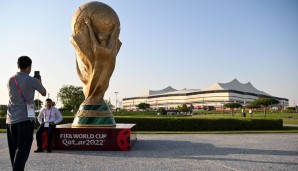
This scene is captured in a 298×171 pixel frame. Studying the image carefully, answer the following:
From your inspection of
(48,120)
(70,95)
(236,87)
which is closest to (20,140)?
(48,120)

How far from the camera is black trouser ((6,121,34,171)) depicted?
182 inches

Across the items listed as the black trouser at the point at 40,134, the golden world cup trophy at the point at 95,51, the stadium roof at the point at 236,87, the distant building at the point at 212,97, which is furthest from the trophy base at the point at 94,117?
the stadium roof at the point at 236,87

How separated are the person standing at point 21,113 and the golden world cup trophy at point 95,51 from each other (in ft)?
21.5

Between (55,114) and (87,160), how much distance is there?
2734mm

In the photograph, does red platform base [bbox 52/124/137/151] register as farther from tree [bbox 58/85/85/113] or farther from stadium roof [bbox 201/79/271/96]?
stadium roof [bbox 201/79/271/96]

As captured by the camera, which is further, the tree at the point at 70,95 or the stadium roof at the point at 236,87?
the stadium roof at the point at 236,87

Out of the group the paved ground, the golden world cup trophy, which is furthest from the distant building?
the paved ground

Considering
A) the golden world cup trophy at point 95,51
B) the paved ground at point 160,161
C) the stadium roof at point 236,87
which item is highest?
the stadium roof at point 236,87

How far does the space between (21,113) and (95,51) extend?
6.81 metres

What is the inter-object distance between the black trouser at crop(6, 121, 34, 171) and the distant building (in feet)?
381

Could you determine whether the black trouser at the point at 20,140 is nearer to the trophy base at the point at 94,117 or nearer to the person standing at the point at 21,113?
the person standing at the point at 21,113

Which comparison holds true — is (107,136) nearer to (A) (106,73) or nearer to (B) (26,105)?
(A) (106,73)

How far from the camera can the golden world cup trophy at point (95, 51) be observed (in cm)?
1148

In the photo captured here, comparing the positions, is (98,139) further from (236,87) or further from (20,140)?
(236,87)
